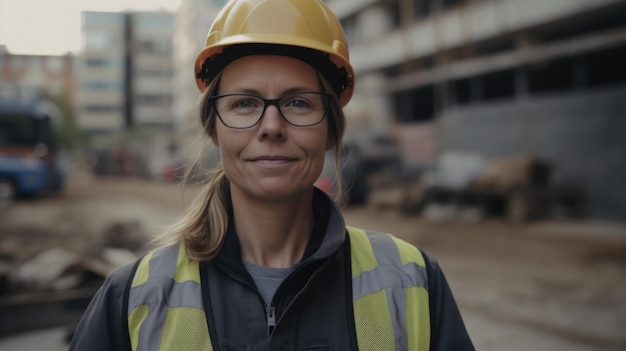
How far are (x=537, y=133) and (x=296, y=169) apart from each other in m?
14.8

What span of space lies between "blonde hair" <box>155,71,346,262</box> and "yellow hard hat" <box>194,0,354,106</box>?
0.06m

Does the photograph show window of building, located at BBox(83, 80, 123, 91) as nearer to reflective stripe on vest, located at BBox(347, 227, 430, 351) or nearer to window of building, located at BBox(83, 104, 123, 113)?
window of building, located at BBox(83, 104, 123, 113)

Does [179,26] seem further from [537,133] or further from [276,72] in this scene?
[276,72]

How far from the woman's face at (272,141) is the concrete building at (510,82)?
446 inches

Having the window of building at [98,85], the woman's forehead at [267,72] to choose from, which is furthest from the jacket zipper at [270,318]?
the window of building at [98,85]

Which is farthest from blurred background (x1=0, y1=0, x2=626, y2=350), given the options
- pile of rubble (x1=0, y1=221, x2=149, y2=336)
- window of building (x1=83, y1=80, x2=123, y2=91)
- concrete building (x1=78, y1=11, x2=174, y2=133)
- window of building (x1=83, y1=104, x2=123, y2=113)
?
window of building (x1=83, y1=104, x2=123, y2=113)

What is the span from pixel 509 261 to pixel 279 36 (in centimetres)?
801

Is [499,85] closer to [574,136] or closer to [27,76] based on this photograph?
[574,136]

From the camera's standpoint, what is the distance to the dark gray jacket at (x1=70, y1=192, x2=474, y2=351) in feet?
5.06

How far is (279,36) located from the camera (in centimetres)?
167

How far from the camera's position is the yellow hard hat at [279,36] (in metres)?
1.67

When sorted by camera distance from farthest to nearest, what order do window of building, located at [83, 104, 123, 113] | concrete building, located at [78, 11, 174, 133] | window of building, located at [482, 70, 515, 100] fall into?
window of building, located at [83, 104, 123, 113], concrete building, located at [78, 11, 174, 133], window of building, located at [482, 70, 515, 100]

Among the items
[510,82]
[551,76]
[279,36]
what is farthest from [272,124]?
[510,82]

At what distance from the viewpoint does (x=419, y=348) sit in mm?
1578
